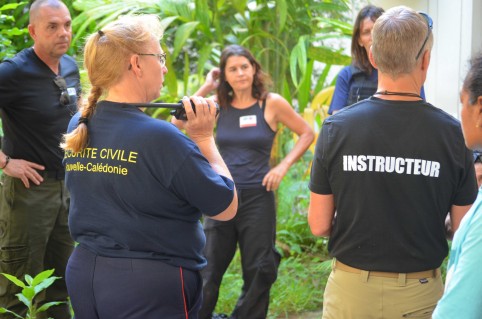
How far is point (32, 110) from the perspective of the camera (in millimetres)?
4234

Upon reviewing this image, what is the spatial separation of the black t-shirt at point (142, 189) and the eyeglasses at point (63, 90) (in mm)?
1803

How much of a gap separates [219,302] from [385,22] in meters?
3.50

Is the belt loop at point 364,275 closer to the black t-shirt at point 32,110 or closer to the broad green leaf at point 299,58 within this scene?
the black t-shirt at point 32,110

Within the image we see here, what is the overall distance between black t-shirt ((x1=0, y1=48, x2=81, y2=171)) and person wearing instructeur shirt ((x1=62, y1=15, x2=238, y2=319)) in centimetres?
176

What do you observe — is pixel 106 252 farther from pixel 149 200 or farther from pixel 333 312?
pixel 333 312

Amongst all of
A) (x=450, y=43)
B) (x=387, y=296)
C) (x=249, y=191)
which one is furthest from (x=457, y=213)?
(x=450, y=43)

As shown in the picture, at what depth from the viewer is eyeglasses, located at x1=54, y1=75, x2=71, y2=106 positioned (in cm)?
426

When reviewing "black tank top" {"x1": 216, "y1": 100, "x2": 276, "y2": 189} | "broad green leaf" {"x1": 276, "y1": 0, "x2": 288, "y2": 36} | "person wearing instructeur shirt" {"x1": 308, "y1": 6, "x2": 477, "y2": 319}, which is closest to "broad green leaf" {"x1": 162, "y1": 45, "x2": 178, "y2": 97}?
"broad green leaf" {"x1": 276, "y1": 0, "x2": 288, "y2": 36}

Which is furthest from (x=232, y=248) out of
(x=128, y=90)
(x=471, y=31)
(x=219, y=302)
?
(x=128, y=90)

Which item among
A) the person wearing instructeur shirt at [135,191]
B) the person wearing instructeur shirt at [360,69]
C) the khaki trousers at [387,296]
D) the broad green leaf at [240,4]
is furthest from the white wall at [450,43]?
the person wearing instructeur shirt at [135,191]

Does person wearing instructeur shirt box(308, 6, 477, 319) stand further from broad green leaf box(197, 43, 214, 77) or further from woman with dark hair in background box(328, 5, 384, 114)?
broad green leaf box(197, 43, 214, 77)

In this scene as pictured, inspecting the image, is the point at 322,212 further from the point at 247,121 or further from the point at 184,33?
the point at 184,33

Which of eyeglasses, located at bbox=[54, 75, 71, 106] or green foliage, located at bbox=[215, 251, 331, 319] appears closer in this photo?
eyeglasses, located at bbox=[54, 75, 71, 106]

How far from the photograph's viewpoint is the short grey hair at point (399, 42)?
248cm
